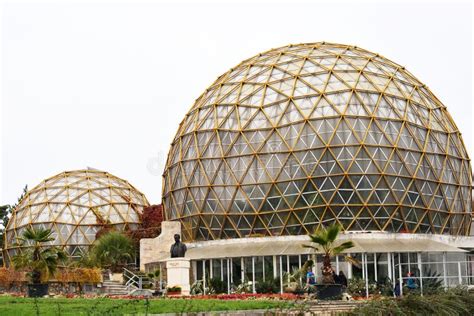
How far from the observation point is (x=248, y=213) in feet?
176

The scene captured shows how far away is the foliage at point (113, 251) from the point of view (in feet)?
214

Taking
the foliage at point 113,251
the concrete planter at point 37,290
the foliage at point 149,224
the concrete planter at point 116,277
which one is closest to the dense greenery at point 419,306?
the concrete planter at point 37,290

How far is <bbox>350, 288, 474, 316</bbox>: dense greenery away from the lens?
26.8 metres

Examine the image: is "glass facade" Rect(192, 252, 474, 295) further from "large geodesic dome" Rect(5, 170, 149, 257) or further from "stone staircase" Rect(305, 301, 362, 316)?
"large geodesic dome" Rect(5, 170, 149, 257)

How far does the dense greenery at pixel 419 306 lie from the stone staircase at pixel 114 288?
2538 cm

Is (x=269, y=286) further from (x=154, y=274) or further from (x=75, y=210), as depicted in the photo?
(x=75, y=210)

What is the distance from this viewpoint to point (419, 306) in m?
28.1

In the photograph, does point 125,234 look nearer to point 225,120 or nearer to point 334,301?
point 225,120

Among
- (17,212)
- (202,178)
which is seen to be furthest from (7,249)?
(202,178)

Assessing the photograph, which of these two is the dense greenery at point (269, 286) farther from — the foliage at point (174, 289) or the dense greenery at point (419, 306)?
the dense greenery at point (419, 306)

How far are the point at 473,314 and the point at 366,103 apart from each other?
25.8 meters

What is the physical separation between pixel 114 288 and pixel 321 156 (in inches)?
673

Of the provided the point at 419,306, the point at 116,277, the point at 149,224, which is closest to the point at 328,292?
the point at 419,306

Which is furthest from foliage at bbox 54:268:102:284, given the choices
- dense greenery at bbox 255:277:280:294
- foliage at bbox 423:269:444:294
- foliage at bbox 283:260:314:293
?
foliage at bbox 423:269:444:294
